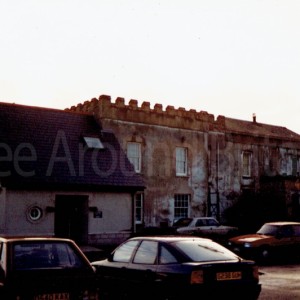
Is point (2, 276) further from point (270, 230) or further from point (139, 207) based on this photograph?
point (139, 207)

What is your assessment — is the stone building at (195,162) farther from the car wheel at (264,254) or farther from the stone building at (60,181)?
the car wheel at (264,254)

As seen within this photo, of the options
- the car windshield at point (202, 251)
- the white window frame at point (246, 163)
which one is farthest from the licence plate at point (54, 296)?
the white window frame at point (246, 163)

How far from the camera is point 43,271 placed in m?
7.04

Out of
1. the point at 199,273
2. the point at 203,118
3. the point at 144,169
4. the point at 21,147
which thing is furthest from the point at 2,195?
the point at 203,118

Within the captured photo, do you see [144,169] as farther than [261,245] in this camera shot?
Yes

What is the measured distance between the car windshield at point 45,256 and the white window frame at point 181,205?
2233 cm

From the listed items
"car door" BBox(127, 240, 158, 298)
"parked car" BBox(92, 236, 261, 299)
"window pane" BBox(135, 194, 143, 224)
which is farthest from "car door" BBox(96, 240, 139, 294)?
"window pane" BBox(135, 194, 143, 224)

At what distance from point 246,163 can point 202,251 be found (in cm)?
2680

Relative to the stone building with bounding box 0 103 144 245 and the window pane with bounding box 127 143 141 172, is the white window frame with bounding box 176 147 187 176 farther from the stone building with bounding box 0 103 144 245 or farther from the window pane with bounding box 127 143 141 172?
the stone building with bounding box 0 103 144 245

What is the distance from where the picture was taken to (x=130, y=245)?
31.4 feet

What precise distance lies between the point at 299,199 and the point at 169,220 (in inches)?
409

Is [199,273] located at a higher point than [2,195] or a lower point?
lower

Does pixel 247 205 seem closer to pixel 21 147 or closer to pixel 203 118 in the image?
pixel 203 118

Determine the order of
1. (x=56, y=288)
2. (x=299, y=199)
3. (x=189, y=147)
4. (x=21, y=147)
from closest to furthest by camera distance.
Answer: (x=56, y=288) < (x=21, y=147) < (x=189, y=147) < (x=299, y=199)
